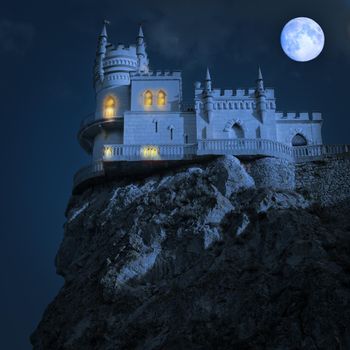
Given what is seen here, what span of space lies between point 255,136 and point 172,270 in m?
14.8

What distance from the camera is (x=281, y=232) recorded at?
130ft

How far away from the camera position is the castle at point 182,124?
158 feet

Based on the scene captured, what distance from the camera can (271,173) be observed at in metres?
46.7

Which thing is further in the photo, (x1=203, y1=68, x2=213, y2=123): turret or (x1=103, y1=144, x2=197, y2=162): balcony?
(x1=203, y1=68, x2=213, y2=123): turret

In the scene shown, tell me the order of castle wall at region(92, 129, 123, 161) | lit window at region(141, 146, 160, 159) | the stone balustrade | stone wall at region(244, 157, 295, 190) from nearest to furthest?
1. stone wall at region(244, 157, 295, 190)
2. the stone balustrade
3. lit window at region(141, 146, 160, 159)
4. castle wall at region(92, 129, 123, 161)

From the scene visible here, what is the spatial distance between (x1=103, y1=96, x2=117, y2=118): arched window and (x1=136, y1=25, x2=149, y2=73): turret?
13.4ft

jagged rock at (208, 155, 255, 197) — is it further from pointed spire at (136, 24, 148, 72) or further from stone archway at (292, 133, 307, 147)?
pointed spire at (136, 24, 148, 72)

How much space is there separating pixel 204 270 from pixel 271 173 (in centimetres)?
1068

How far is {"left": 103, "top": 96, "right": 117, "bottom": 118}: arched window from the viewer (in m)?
53.8

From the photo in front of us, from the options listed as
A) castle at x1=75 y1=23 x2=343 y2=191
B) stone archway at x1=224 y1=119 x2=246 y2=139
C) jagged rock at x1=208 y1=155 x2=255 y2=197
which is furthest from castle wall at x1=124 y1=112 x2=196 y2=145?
jagged rock at x1=208 y1=155 x2=255 y2=197

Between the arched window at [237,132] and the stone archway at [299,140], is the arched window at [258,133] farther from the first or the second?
the stone archway at [299,140]

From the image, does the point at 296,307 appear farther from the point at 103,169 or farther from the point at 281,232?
the point at 103,169

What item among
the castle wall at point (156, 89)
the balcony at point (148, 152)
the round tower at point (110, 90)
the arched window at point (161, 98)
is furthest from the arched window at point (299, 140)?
the round tower at point (110, 90)

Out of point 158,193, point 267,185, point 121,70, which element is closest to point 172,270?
point 158,193
